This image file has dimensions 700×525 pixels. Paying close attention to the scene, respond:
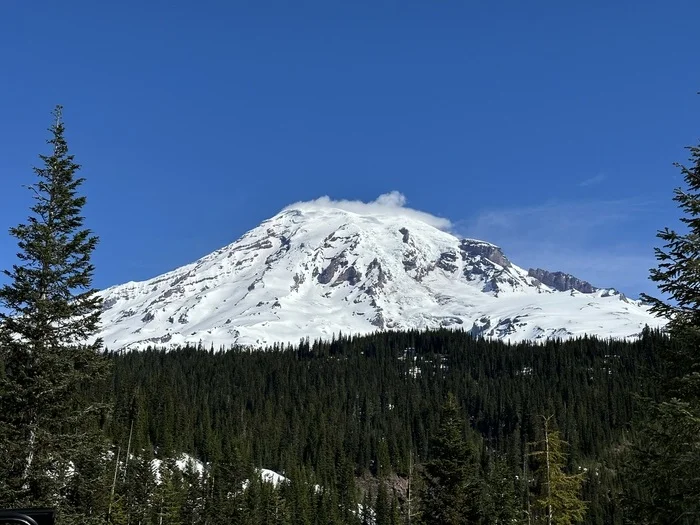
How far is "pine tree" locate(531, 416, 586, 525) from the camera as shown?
2705 cm

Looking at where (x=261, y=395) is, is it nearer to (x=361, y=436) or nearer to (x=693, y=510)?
(x=361, y=436)

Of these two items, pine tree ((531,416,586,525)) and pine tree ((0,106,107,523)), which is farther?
pine tree ((531,416,586,525))

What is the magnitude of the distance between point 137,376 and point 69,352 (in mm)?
158690

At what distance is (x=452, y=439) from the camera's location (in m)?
33.8

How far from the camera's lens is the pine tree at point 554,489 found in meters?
27.0

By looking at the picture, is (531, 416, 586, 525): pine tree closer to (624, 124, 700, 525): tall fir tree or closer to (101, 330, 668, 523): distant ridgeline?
(624, 124, 700, 525): tall fir tree

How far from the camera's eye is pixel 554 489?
27562 mm

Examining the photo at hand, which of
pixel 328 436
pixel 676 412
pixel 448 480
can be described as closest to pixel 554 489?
pixel 448 480

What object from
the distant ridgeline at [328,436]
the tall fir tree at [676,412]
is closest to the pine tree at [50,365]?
the tall fir tree at [676,412]

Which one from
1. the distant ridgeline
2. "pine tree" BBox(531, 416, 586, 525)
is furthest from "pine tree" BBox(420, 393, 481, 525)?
the distant ridgeline

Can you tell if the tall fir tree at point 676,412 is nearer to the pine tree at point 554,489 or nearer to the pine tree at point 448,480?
the pine tree at point 554,489

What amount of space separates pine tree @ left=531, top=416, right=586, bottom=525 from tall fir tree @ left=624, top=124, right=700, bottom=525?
11.7 meters

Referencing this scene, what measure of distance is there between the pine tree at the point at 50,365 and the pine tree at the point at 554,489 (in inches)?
708

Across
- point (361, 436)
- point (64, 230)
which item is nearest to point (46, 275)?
point (64, 230)
